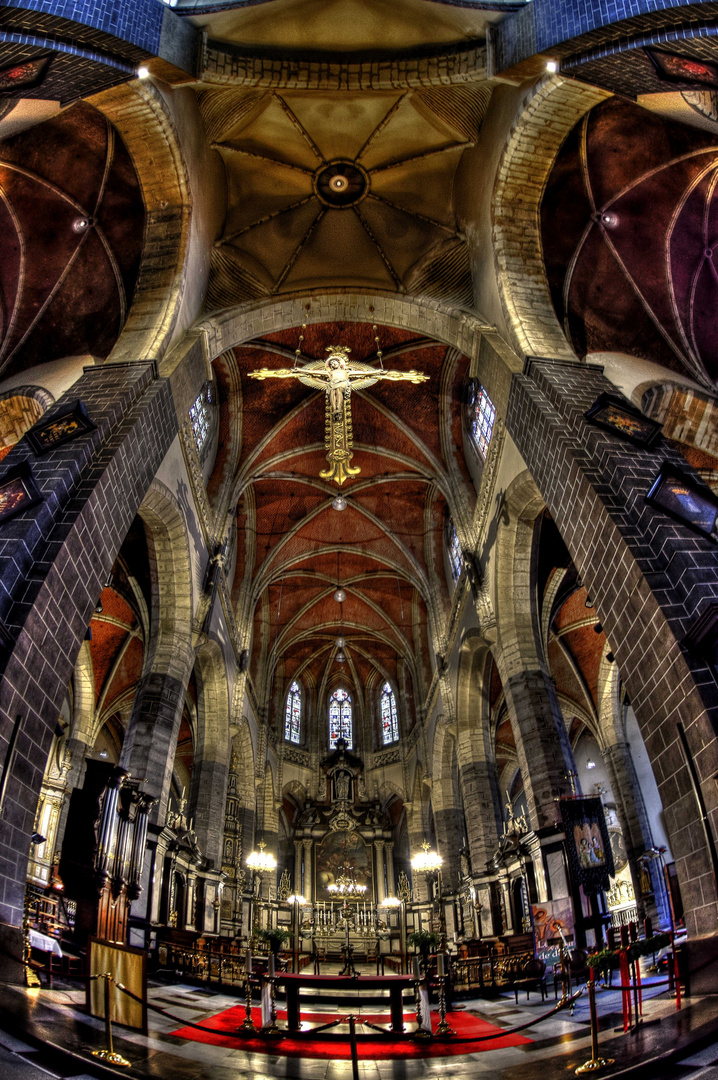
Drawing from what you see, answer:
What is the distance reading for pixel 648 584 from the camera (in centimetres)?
664

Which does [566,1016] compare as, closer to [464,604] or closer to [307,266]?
[464,604]

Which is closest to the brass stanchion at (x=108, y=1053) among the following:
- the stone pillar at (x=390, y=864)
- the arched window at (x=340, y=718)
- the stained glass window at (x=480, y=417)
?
the stained glass window at (x=480, y=417)

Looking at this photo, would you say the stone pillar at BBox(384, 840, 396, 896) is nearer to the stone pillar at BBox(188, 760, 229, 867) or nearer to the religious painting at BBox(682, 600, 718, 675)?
the stone pillar at BBox(188, 760, 229, 867)

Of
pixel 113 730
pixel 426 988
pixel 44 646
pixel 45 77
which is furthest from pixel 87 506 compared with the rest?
pixel 113 730

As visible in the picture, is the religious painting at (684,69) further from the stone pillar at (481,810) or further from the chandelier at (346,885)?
the chandelier at (346,885)

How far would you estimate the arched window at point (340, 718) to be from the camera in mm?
28172

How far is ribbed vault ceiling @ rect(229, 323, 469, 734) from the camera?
17594 mm

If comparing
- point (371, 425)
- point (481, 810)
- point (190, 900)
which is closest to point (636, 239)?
point (371, 425)

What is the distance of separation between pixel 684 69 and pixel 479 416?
9.43m

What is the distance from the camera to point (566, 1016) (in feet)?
23.2

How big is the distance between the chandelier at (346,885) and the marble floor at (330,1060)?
59.4ft

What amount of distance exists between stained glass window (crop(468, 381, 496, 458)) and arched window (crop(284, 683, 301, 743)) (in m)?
15.4

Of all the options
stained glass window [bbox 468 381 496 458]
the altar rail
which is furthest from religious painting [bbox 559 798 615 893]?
stained glass window [bbox 468 381 496 458]

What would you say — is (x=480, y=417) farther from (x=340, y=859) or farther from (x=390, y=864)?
(x=340, y=859)
